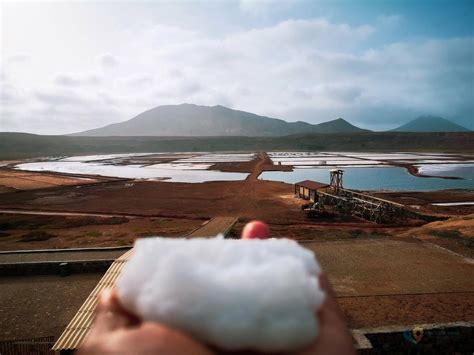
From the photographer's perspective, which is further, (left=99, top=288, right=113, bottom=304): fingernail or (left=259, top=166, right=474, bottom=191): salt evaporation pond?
(left=259, top=166, right=474, bottom=191): salt evaporation pond

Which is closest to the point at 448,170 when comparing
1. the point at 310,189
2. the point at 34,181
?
the point at 310,189

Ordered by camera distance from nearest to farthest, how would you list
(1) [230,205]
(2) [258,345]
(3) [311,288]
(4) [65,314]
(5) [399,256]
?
1. (2) [258,345]
2. (3) [311,288]
3. (4) [65,314]
4. (5) [399,256]
5. (1) [230,205]

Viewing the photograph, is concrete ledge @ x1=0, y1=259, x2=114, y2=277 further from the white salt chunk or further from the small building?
the small building

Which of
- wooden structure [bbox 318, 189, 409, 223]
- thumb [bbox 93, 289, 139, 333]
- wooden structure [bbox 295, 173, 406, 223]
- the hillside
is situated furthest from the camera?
the hillside

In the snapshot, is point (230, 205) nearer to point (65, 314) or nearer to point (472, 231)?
point (472, 231)

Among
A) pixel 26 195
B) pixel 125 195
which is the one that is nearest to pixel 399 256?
pixel 125 195

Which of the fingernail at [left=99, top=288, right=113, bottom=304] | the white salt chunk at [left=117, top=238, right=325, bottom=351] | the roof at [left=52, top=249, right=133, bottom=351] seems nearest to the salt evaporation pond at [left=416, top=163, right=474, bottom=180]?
the roof at [left=52, top=249, right=133, bottom=351]

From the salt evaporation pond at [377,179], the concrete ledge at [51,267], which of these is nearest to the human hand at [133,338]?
the concrete ledge at [51,267]
